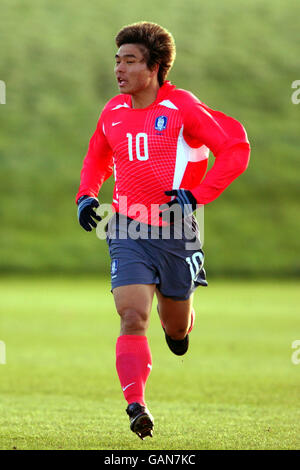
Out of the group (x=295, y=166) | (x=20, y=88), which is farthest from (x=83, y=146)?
(x=295, y=166)

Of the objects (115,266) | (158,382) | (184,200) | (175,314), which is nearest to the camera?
(184,200)

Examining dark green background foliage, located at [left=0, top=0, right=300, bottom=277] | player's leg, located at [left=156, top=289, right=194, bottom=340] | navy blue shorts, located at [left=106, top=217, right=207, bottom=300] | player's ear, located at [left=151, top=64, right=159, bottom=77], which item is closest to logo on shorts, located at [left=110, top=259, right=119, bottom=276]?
navy blue shorts, located at [left=106, top=217, right=207, bottom=300]

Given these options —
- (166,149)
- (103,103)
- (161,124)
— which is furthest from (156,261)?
(103,103)

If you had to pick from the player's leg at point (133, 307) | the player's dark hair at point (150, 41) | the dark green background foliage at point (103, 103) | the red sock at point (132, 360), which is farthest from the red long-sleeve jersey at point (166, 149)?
the dark green background foliage at point (103, 103)

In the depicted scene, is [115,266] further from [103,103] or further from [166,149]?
[103,103]

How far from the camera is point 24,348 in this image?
49.9ft

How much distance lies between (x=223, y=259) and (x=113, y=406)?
144 feet

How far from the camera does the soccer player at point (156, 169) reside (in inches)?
246

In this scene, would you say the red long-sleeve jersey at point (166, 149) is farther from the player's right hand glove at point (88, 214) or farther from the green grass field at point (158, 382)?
the green grass field at point (158, 382)

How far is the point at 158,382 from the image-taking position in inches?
436

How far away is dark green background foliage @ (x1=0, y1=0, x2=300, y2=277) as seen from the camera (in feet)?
177

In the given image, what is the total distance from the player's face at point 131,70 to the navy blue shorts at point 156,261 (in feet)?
3.38

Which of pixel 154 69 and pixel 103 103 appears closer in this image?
pixel 154 69

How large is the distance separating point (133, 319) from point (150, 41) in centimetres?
217
